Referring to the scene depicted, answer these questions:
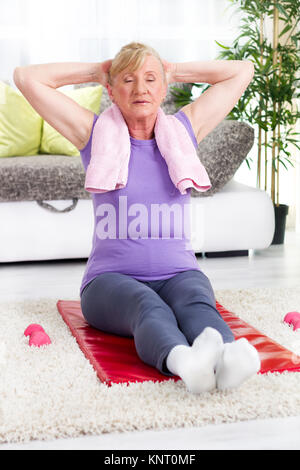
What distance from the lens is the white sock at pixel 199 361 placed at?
1.30 m

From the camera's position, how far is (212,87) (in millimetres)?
1978

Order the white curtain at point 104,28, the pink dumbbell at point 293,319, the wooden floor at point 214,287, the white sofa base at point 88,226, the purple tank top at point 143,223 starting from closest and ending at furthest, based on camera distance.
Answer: the wooden floor at point 214,287
the purple tank top at point 143,223
the pink dumbbell at point 293,319
the white sofa base at point 88,226
the white curtain at point 104,28

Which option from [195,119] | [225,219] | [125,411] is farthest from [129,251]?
[225,219]

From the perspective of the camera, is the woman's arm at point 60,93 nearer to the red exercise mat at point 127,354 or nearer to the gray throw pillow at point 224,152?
the red exercise mat at point 127,354

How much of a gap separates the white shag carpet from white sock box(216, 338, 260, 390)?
0.26ft

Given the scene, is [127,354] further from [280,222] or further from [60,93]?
[280,222]

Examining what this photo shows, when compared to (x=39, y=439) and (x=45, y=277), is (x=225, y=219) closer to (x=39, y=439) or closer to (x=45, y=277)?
(x=45, y=277)

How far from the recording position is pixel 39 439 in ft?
4.11

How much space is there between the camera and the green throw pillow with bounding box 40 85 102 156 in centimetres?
358

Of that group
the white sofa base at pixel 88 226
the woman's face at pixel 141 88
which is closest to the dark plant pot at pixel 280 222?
the white sofa base at pixel 88 226

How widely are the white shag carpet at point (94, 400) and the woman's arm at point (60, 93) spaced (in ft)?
2.08

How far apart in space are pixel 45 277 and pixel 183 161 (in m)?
1.22

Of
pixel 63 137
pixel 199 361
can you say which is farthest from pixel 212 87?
pixel 63 137

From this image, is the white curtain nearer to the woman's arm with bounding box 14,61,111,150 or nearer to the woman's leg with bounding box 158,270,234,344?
the woman's arm with bounding box 14,61,111,150
